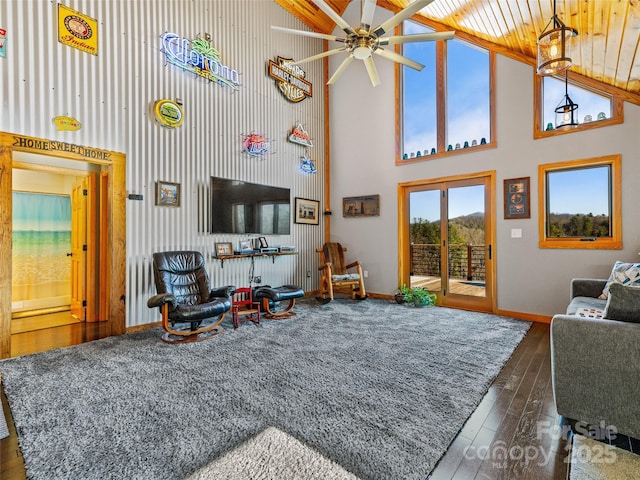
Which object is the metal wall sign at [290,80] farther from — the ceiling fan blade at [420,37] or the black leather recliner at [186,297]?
the black leather recliner at [186,297]

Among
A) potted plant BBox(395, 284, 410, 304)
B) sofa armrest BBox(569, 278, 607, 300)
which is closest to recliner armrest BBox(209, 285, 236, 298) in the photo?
potted plant BBox(395, 284, 410, 304)

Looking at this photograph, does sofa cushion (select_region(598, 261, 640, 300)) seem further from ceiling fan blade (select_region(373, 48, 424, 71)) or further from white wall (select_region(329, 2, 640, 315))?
ceiling fan blade (select_region(373, 48, 424, 71))

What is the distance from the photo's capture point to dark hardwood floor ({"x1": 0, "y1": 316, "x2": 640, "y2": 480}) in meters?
1.52

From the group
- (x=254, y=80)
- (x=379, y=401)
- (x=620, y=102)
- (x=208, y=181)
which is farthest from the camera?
(x=254, y=80)

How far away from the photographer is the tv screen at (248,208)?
4.71m

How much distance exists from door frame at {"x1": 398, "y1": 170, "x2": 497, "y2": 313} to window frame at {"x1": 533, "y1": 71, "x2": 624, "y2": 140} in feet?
2.74

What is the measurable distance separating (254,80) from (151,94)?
6.07 feet

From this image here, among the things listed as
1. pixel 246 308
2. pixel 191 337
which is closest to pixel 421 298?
pixel 246 308

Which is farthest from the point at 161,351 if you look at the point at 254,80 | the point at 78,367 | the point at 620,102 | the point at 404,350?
the point at 620,102

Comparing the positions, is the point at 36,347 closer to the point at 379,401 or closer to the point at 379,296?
the point at 379,401

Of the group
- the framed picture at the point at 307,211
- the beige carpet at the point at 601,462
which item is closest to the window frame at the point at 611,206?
the beige carpet at the point at 601,462

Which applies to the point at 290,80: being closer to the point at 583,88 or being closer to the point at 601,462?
the point at 583,88

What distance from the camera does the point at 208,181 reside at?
15.3ft

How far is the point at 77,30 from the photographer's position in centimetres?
348
